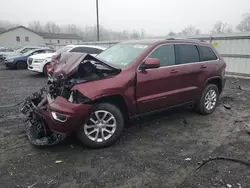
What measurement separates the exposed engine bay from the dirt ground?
216mm

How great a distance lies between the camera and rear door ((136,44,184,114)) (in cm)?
375

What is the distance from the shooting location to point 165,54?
418 centimetres

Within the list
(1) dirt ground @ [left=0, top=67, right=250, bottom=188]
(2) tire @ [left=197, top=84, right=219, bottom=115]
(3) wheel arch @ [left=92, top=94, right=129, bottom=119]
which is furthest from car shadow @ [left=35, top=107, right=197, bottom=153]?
(3) wheel arch @ [left=92, top=94, right=129, bottom=119]

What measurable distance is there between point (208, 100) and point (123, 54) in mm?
2476

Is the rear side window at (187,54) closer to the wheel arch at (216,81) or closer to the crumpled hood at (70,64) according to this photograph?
the wheel arch at (216,81)

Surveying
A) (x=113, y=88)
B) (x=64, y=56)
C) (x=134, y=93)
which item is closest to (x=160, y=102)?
(x=134, y=93)

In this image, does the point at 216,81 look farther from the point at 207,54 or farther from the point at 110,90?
the point at 110,90

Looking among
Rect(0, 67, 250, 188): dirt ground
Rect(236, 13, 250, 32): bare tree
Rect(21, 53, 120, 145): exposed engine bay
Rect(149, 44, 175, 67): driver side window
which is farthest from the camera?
Rect(236, 13, 250, 32): bare tree

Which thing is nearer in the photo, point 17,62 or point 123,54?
point 123,54

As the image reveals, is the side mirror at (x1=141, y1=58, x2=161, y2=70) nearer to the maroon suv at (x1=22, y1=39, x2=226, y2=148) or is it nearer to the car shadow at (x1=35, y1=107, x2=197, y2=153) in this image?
the maroon suv at (x1=22, y1=39, x2=226, y2=148)

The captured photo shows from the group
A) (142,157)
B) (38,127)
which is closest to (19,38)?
(38,127)

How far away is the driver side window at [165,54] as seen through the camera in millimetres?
4011

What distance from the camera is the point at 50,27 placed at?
366ft

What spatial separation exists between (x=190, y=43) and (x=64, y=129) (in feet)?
10.9
